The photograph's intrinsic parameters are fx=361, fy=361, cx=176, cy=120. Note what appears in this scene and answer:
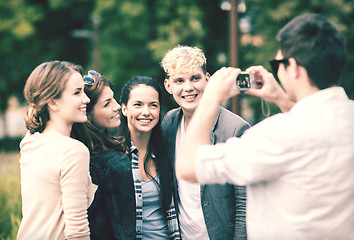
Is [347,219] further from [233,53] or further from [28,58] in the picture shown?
[28,58]

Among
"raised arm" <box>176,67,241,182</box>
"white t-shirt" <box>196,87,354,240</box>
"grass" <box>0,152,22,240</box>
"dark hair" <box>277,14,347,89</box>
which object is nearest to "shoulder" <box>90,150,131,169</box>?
"raised arm" <box>176,67,241,182</box>

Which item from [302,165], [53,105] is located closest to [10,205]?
[53,105]

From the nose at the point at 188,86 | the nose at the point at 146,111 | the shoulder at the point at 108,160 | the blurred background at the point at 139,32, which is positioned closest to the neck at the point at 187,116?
the nose at the point at 188,86

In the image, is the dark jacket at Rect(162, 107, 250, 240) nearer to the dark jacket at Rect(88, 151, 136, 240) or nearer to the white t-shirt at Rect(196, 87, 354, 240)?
the dark jacket at Rect(88, 151, 136, 240)

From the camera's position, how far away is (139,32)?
15.7 metres

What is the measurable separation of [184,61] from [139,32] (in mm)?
13279

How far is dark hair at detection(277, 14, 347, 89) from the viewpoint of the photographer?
1.52 m

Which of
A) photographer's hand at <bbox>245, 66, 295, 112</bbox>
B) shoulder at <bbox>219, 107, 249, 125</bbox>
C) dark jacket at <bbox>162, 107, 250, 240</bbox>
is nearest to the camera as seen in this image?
photographer's hand at <bbox>245, 66, 295, 112</bbox>

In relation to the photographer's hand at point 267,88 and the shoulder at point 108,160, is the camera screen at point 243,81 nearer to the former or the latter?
the photographer's hand at point 267,88

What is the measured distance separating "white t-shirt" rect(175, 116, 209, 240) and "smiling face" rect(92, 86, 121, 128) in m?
0.74

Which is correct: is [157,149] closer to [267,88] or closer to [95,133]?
[95,133]

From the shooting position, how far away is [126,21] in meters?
15.4

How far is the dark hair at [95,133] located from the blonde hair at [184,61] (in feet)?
1.76

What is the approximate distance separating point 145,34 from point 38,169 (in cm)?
1450
